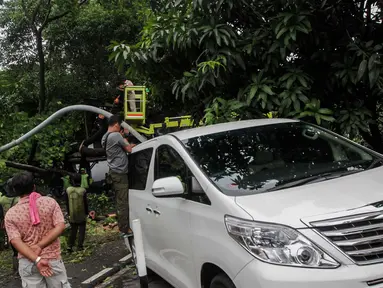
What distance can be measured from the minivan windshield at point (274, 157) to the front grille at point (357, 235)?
2.11 ft

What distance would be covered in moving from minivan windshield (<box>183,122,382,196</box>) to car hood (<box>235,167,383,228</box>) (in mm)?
153

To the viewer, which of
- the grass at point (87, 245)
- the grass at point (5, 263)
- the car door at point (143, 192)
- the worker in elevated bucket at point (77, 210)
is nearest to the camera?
the car door at point (143, 192)

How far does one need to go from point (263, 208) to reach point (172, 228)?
1.23m

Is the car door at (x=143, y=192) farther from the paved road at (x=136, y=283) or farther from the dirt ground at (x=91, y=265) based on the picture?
the dirt ground at (x=91, y=265)

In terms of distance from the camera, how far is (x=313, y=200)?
2873 millimetres

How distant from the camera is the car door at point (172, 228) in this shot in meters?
3.58

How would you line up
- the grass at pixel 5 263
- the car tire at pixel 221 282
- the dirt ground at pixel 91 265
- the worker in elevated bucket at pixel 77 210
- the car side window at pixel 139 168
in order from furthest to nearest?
the worker in elevated bucket at pixel 77 210 < the grass at pixel 5 263 < the dirt ground at pixel 91 265 < the car side window at pixel 139 168 < the car tire at pixel 221 282

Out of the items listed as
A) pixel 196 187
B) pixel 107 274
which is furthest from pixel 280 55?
pixel 107 274

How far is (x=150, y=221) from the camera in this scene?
445 cm

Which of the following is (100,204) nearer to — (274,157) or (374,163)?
(274,157)

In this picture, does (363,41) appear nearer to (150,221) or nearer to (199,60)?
(199,60)

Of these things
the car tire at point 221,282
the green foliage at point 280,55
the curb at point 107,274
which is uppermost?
the green foliage at point 280,55

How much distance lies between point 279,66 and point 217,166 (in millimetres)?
2540

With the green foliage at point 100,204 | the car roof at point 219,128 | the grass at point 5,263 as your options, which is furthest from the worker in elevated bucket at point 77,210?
the green foliage at point 100,204
